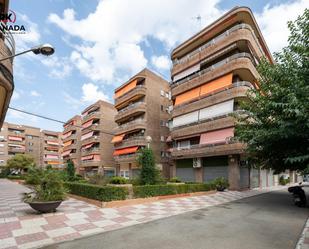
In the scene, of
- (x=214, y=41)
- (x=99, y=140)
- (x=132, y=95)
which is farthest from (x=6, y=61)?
(x=99, y=140)

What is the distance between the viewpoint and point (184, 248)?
20.3ft

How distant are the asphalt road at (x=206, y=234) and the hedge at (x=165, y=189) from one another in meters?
4.58

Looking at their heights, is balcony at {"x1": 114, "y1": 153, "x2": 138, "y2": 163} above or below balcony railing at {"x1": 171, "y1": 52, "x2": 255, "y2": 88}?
below

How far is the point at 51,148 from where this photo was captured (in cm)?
8206

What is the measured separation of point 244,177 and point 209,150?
4.76 metres

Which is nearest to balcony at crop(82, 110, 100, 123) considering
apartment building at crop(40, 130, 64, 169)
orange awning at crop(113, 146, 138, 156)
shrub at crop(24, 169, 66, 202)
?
orange awning at crop(113, 146, 138, 156)

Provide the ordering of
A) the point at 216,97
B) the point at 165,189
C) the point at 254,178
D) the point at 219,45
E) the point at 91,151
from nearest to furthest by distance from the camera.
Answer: the point at 165,189 → the point at 216,97 → the point at 219,45 → the point at 254,178 → the point at 91,151

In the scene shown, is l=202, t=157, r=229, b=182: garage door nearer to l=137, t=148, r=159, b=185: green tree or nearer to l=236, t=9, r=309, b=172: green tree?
l=236, t=9, r=309, b=172: green tree

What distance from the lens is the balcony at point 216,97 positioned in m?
22.7

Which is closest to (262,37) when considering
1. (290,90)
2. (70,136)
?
(290,90)

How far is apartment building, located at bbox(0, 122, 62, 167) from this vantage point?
225 feet

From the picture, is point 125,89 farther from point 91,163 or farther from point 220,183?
point 220,183

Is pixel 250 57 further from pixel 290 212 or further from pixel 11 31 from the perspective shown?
pixel 11 31

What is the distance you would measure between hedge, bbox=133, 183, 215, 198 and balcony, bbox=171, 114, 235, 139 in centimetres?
660
